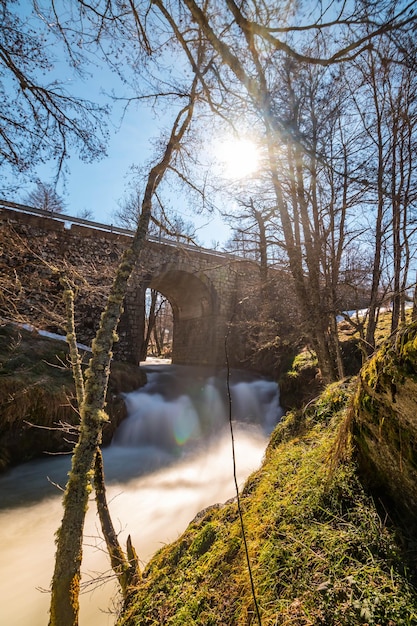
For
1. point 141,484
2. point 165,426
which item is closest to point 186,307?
point 165,426

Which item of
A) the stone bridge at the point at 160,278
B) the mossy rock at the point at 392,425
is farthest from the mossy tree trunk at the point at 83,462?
the stone bridge at the point at 160,278

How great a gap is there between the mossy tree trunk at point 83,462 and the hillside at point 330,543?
39 centimetres

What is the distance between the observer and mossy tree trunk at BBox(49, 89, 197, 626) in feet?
5.90

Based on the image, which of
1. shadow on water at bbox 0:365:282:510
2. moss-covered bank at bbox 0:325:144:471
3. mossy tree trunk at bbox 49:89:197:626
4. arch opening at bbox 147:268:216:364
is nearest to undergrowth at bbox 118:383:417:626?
mossy tree trunk at bbox 49:89:197:626

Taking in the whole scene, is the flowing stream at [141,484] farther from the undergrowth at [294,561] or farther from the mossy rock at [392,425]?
the mossy rock at [392,425]

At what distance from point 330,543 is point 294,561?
0.53ft

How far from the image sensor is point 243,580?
1.30 m

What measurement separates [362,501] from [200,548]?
1.06m

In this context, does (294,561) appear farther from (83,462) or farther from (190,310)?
(190,310)

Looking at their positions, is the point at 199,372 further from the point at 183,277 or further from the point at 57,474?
the point at 57,474

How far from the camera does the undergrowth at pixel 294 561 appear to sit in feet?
3.18

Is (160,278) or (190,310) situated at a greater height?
(160,278)

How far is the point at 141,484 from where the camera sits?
207 inches

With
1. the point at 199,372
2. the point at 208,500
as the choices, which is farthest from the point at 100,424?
the point at 199,372
